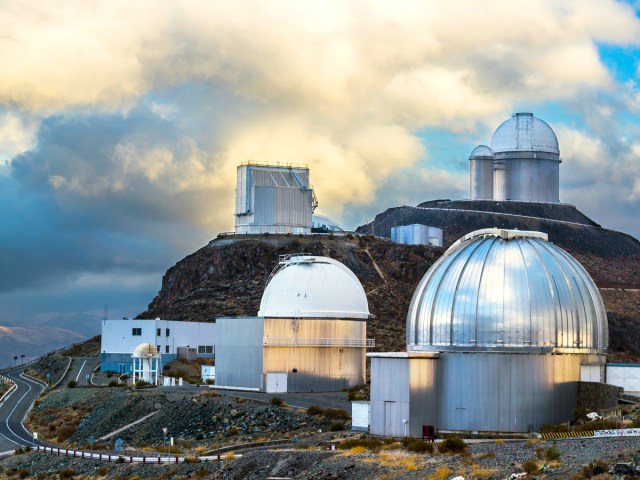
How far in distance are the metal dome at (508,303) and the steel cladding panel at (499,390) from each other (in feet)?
1.73

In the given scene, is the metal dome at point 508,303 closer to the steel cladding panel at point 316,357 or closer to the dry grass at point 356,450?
the dry grass at point 356,450

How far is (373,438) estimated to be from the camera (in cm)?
4153

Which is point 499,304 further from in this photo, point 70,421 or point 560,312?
point 70,421

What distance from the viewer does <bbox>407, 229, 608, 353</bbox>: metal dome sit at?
42.1 meters

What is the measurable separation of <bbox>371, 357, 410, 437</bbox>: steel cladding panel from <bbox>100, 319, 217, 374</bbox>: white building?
3908cm

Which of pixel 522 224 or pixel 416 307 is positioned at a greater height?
pixel 522 224

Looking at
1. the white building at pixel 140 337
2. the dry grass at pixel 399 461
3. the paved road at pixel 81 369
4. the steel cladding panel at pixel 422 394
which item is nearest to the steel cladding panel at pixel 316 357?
the paved road at pixel 81 369

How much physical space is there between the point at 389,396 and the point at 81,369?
4391 centimetres

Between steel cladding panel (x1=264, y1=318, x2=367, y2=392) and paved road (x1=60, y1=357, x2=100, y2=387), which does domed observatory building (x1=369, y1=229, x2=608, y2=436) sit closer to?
steel cladding panel (x1=264, y1=318, x2=367, y2=392)

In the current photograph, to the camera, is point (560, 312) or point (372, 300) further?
point (372, 300)

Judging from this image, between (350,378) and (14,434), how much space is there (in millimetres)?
18076

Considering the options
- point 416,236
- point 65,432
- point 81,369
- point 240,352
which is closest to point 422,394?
point 65,432

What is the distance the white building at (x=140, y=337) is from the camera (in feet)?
265

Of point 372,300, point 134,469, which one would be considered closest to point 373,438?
point 134,469
